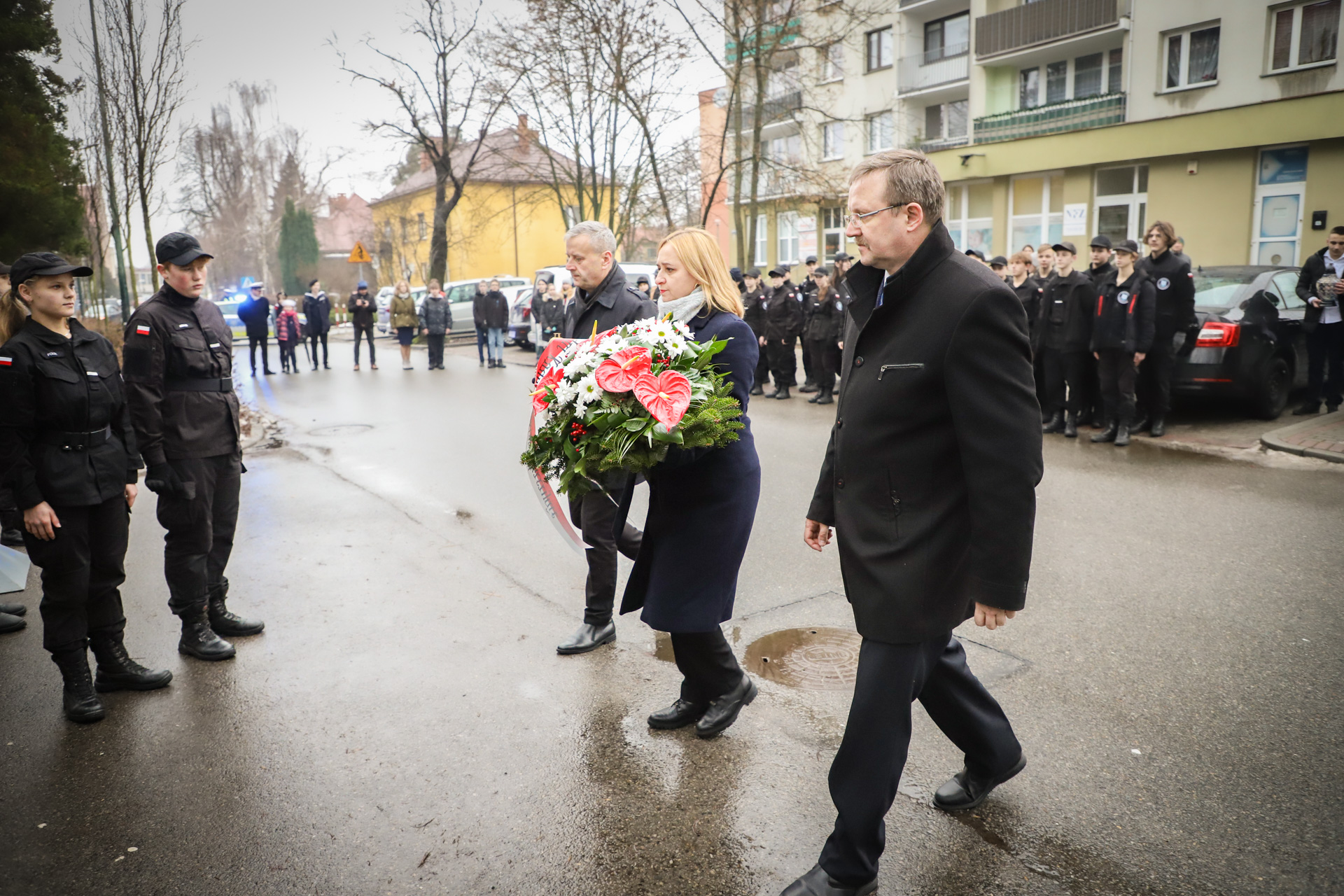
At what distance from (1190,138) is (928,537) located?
27713 millimetres

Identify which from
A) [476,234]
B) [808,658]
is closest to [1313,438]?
[808,658]

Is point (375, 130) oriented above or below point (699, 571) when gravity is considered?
above

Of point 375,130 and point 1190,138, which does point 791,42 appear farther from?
point 375,130

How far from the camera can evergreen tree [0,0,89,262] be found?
37.5ft

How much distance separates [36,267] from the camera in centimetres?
422

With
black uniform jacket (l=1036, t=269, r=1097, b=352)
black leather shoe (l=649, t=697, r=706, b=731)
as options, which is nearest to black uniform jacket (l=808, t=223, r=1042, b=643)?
black leather shoe (l=649, t=697, r=706, b=731)

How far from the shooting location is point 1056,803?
3.33m

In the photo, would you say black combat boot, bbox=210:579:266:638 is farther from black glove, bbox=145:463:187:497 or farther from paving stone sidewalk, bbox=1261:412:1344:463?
paving stone sidewalk, bbox=1261:412:1344:463

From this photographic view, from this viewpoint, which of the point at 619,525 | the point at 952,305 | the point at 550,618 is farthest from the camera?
the point at 550,618

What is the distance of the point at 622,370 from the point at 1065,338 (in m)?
8.66

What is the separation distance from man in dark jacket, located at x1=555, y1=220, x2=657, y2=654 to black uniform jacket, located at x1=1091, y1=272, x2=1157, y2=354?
6.78m

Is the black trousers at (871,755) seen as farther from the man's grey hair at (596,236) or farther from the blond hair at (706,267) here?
the man's grey hair at (596,236)

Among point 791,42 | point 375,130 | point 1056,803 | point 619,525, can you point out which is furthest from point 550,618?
point 375,130

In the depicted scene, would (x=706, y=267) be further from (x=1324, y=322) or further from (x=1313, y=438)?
(x=1324, y=322)
